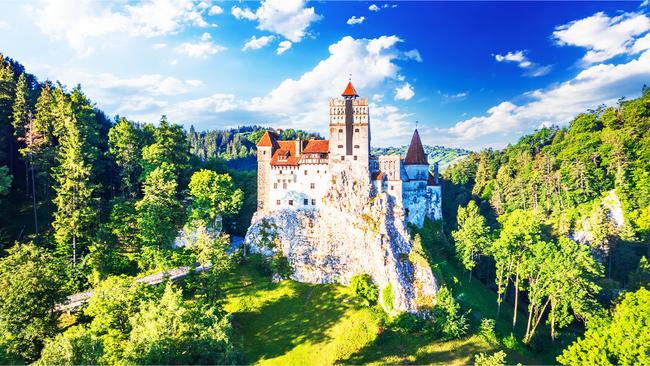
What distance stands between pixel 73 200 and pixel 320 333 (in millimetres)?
38613

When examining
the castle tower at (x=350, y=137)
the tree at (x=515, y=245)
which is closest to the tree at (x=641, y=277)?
the tree at (x=515, y=245)

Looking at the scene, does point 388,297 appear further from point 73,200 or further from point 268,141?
point 73,200

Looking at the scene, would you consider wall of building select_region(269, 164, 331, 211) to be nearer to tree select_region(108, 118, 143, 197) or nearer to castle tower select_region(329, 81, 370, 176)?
castle tower select_region(329, 81, 370, 176)

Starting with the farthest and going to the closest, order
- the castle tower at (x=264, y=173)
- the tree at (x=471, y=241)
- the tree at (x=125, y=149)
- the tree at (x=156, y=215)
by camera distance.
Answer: the tree at (x=471, y=241)
the castle tower at (x=264, y=173)
the tree at (x=125, y=149)
the tree at (x=156, y=215)

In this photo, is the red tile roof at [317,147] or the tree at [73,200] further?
the red tile roof at [317,147]

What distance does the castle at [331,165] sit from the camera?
207 ft

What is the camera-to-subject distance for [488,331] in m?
51.6

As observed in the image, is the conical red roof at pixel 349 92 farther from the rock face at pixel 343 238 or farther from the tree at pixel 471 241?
the tree at pixel 471 241

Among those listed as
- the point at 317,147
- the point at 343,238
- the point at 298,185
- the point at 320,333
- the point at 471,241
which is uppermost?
the point at 317,147

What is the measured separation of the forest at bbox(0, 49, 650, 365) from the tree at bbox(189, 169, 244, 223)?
0.24 metres

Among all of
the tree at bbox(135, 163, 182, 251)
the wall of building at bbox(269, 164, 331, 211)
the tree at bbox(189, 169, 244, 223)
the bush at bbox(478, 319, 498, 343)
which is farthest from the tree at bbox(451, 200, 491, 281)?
the tree at bbox(135, 163, 182, 251)

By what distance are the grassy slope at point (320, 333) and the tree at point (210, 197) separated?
10.8m

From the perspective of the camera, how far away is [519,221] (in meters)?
58.7

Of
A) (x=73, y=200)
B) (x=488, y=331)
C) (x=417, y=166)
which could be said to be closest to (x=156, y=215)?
(x=73, y=200)
